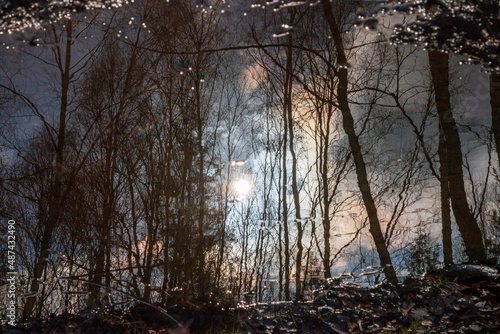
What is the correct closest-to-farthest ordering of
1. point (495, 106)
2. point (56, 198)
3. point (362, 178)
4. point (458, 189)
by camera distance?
1. point (495, 106)
2. point (458, 189)
3. point (362, 178)
4. point (56, 198)

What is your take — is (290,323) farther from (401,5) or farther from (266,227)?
(266,227)

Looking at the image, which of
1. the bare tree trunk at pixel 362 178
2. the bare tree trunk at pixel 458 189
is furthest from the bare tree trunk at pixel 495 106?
the bare tree trunk at pixel 362 178

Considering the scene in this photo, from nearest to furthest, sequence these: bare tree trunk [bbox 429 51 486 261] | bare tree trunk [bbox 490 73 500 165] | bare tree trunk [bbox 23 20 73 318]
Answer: bare tree trunk [bbox 490 73 500 165] < bare tree trunk [bbox 429 51 486 261] < bare tree trunk [bbox 23 20 73 318]

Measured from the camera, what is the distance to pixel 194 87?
742 centimetres

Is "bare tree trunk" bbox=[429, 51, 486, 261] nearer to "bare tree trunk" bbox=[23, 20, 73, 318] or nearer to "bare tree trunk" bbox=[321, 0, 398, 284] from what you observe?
"bare tree trunk" bbox=[321, 0, 398, 284]

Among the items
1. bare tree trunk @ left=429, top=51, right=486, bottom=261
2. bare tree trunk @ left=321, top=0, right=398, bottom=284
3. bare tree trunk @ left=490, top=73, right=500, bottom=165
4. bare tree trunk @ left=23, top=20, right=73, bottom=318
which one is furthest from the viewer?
bare tree trunk @ left=23, top=20, right=73, bottom=318

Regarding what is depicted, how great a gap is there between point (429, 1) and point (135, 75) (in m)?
6.22

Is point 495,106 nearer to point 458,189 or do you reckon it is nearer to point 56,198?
point 458,189

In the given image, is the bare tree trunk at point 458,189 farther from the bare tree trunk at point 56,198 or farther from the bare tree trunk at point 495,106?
the bare tree trunk at point 56,198

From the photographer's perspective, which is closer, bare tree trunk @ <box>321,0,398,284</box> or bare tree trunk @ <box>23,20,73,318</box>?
bare tree trunk @ <box>321,0,398,284</box>

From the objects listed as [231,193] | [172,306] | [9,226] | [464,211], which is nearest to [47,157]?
[9,226]

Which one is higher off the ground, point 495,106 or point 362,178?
point 495,106

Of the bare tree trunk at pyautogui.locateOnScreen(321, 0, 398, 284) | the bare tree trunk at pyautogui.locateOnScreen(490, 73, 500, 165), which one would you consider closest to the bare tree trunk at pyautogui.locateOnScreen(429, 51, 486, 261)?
the bare tree trunk at pyautogui.locateOnScreen(490, 73, 500, 165)

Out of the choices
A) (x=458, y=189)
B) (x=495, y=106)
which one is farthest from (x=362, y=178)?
(x=495, y=106)
